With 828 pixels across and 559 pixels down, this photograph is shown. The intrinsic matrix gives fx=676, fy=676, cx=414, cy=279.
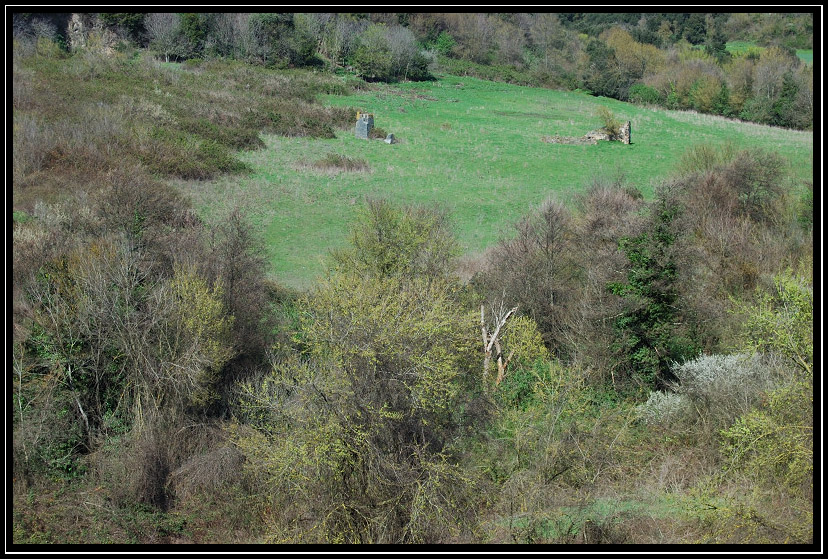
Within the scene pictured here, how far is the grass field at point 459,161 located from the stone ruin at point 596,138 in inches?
32.1

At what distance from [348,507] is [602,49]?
68161 millimetres

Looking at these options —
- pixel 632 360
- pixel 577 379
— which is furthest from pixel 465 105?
pixel 577 379

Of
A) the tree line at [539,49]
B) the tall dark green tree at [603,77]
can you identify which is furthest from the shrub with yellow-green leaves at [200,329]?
the tall dark green tree at [603,77]

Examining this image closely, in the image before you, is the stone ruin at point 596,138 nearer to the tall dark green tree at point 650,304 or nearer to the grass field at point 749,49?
the tall dark green tree at point 650,304

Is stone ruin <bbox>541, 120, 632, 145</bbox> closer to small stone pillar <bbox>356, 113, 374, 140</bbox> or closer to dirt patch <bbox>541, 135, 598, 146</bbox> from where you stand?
dirt patch <bbox>541, 135, 598, 146</bbox>

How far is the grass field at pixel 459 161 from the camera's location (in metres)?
31.0

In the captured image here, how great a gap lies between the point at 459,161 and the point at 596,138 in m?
11.5

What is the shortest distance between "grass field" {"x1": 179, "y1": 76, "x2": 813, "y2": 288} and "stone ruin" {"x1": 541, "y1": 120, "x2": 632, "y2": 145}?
2.68ft

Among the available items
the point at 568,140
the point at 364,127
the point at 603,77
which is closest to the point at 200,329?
the point at 364,127

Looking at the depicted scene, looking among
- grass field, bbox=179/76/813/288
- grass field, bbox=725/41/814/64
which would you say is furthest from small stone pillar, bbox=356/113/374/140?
grass field, bbox=725/41/814/64

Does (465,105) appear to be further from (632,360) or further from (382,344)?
(382,344)

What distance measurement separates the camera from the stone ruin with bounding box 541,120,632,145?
4643cm

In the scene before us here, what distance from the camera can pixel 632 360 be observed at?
2122cm

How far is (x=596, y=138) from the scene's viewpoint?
153 feet
